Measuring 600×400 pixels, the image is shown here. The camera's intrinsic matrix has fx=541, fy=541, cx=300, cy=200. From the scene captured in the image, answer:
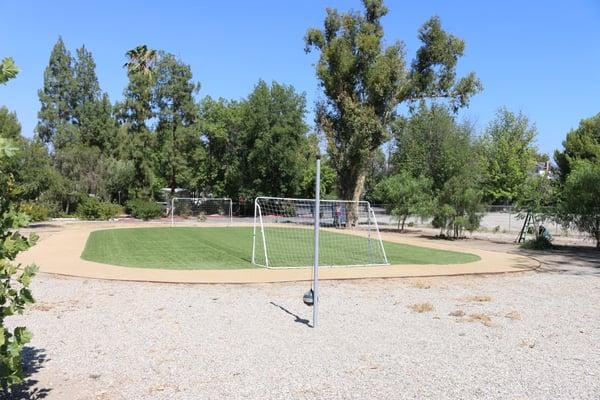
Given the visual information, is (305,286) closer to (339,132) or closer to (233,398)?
(233,398)

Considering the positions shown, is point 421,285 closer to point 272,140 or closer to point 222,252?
point 222,252

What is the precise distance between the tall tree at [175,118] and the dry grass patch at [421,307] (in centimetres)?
3459

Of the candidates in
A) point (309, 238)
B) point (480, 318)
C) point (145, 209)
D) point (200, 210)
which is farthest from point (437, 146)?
point (480, 318)

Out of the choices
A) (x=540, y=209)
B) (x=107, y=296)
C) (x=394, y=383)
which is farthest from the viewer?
(x=540, y=209)

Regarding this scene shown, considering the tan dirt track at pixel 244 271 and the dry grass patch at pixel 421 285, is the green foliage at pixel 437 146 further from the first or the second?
the dry grass patch at pixel 421 285

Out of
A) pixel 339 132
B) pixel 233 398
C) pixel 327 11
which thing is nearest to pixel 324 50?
pixel 327 11

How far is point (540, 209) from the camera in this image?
70.7ft

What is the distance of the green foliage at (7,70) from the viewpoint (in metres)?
3.46

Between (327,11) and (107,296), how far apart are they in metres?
23.3

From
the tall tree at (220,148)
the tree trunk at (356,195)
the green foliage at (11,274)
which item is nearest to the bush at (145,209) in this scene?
the tall tree at (220,148)

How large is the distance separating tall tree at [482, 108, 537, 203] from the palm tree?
32.3m

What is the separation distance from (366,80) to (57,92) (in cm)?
3075

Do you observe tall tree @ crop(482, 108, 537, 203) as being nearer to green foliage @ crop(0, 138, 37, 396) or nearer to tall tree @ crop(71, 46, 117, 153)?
tall tree @ crop(71, 46, 117, 153)

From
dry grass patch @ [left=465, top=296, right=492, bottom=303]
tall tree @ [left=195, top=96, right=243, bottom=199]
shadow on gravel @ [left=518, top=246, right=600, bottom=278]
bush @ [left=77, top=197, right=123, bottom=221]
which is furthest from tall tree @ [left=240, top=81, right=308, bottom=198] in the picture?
dry grass patch @ [left=465, top=296, right=492, bottom=303]
